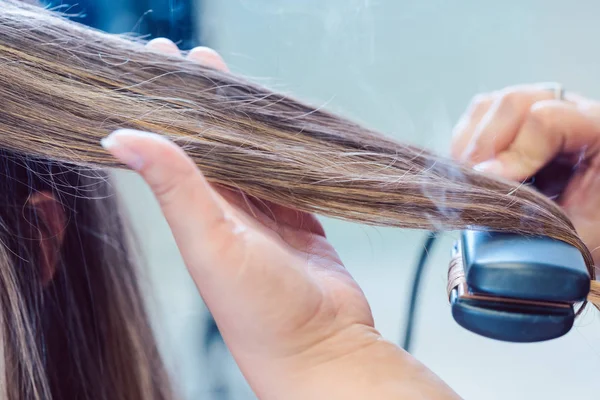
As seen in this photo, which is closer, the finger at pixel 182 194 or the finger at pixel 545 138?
the finger at pixel 182 194

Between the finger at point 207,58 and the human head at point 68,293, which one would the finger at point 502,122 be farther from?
the human head at point 68,293

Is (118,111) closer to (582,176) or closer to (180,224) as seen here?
(180,224)

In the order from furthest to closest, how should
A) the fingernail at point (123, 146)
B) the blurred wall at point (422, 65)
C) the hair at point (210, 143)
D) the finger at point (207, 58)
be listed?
the blurred wall at point (422, 65), the finger at point (207, 58), the hair at point (210, 143), the fingernail at point (123, 146)

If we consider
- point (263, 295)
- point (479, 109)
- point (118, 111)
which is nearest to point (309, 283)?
point (263, 295)

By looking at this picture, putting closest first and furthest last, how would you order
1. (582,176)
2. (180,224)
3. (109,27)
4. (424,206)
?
(180,224) → (424,206) → (582,176) → (109,27)

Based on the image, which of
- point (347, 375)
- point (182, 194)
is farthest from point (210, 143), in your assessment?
point (347, 375)

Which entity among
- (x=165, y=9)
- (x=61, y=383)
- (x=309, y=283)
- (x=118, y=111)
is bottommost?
(x=61, y=383)

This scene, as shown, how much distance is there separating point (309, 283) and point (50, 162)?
0.29 metres

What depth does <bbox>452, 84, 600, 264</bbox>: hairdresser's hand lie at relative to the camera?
1.94ft

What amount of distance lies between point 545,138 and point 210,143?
36cm

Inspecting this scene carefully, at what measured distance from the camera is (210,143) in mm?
487

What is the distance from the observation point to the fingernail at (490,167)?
576mm

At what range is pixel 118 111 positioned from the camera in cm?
49

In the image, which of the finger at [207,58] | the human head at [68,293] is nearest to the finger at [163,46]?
the finger at [207,58]
